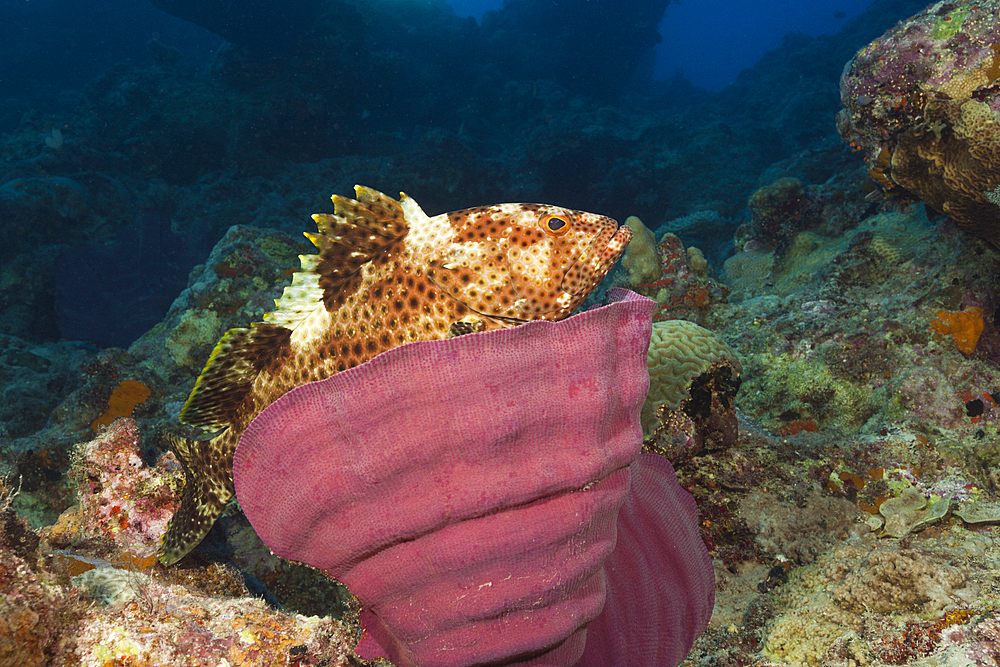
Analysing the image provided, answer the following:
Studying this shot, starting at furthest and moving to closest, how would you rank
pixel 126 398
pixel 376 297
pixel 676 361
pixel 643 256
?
pixel 643 256, pixel 126 398, pixel 676 361, pixel 376 297

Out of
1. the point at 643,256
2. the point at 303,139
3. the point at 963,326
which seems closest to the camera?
the point at 963,326

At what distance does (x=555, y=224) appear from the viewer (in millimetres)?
2168

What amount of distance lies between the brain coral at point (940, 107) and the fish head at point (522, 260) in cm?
360

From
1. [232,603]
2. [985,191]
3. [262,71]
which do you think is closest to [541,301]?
[232,603]

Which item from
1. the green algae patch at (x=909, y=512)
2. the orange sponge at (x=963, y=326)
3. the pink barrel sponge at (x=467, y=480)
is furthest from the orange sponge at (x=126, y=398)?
the orange sponge at (x=963, y=326)

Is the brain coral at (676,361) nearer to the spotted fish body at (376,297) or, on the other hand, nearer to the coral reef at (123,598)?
the spotted fish body at (376,297)

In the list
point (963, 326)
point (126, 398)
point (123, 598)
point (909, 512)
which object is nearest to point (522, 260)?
point (123, 598)

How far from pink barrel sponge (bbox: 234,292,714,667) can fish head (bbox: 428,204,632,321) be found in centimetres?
54

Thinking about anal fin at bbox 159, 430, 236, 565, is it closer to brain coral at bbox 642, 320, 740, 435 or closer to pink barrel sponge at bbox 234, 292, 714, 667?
pink barrel sponge at bbox 234, 292, 714, 667

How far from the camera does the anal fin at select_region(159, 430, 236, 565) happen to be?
2074 mm

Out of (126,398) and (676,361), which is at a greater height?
(676,361)

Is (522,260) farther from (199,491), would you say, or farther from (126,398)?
(126,398)

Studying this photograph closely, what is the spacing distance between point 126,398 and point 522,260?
6.44 metres

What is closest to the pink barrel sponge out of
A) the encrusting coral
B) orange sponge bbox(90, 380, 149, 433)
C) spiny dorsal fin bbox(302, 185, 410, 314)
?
spiny dorsal fin bbox(302, 185, 410, 314)
